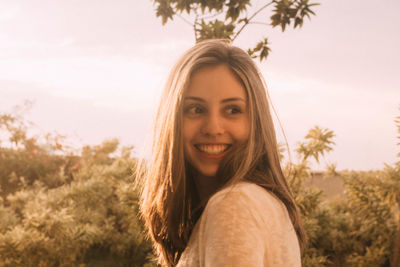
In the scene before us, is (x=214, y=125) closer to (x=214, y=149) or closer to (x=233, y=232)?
(x=214, y=149)

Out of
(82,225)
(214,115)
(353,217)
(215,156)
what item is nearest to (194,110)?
(214,115)

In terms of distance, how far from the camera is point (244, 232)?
114 cm

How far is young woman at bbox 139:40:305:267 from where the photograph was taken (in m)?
1.30

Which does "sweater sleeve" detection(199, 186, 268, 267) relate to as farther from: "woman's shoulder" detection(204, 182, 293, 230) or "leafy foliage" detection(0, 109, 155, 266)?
"leafy foliage" detection(0, 109, 155, 266)

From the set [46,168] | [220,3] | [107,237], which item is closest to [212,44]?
[220,3]

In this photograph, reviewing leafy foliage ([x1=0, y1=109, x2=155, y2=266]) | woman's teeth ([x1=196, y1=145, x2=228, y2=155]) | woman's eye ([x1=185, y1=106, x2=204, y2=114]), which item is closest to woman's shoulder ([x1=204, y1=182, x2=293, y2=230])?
woman's teeth ([x1=196, y1=145, x2=228, y2=155])

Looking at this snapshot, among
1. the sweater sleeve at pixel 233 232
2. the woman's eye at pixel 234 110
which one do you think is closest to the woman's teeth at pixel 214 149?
the woman's eye at pixel 234 110

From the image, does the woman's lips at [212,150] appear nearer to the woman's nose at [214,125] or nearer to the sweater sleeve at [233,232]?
the woman's nose at [214,125]

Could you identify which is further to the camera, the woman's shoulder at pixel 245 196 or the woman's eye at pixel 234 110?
the woman's eye at pixel 234 110

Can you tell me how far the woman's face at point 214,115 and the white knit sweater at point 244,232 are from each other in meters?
0.31

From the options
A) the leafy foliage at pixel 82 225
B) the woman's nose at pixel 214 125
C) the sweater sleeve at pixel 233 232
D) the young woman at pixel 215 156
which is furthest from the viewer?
the leafy foliage at pixel 82 225

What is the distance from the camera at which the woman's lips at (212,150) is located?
1.63 meters

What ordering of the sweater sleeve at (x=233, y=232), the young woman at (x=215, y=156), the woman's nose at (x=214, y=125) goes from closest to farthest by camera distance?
1. the sweater sleeve at (x=233, y=232)
2. the young woman at (x=215, y=156)
3. the woman's nose at (x=214, y=125)

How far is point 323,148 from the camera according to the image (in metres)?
3.79
